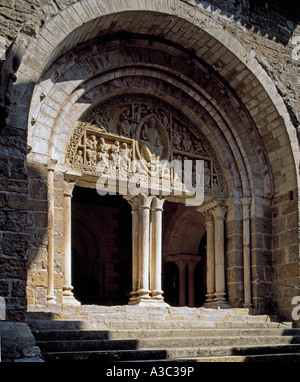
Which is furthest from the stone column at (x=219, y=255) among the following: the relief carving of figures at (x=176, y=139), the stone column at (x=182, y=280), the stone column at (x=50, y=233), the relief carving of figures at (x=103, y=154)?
the stone column at (x=50, y=233)

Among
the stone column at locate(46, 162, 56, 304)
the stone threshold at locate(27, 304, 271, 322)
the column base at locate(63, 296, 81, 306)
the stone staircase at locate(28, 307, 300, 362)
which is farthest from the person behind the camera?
the column base at locate(63, 296, 81, 306)

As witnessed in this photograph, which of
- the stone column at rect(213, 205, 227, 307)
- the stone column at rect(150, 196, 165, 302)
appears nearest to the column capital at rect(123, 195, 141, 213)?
the stone column at rect(150, 196, 165, 302)

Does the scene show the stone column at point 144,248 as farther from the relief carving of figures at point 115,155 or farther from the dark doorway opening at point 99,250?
the dark doorway opening at point 99,250

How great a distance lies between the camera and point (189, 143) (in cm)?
1122

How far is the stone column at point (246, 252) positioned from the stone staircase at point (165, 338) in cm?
68

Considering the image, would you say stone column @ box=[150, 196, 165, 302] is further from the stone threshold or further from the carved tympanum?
the carved tympanum

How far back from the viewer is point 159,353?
267 inches

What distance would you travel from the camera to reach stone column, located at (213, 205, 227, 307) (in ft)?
35.6

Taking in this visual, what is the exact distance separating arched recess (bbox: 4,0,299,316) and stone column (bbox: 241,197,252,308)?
9 centimetres

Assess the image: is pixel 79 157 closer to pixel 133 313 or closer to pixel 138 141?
pixel 138 141

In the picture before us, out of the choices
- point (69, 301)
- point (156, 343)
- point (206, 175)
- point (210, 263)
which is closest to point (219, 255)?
point (210, 263)

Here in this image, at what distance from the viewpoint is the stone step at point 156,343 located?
6988 millimetres

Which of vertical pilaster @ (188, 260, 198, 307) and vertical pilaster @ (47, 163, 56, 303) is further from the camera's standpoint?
vertical pilaster @ (188, 260, 198, 307)

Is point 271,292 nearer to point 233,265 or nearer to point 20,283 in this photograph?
point 233,265
